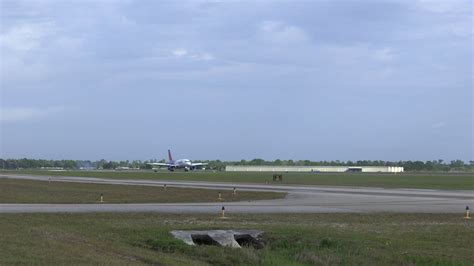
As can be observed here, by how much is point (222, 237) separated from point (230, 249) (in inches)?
81.9

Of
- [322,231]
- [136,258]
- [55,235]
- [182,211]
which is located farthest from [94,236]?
[182,211]

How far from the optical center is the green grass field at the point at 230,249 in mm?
16562

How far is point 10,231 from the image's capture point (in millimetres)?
20047

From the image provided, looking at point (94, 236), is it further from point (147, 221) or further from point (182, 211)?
point (182, 211)

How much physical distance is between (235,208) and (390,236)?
13.5 m

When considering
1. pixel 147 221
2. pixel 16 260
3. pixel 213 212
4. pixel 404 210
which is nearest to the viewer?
pixel 16 260

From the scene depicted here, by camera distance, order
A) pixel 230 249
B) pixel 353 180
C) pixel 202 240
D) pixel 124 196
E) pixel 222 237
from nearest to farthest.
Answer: pixel 230 249 < pixel 222 237 < pixel 202 240 < pixel 124 196 < pixel 353 180

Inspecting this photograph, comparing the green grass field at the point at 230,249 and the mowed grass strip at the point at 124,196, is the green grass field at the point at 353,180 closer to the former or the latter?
the mowed grass strip at the point at 124,196

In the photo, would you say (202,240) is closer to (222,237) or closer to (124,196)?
(222,237)

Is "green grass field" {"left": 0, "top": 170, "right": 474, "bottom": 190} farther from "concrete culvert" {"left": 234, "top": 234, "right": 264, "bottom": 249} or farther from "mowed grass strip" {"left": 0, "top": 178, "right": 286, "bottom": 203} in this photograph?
"concrete culvert" {"left": 234, "top": 234, "right": 264, "bottom": 249}

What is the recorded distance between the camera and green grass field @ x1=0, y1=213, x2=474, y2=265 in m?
16.6

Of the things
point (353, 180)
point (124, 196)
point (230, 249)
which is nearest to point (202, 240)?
point (230, 249)

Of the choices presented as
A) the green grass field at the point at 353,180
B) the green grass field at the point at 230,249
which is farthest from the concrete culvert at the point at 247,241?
the green grass field at the point at 353,180

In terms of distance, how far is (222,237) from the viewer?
843 inches
